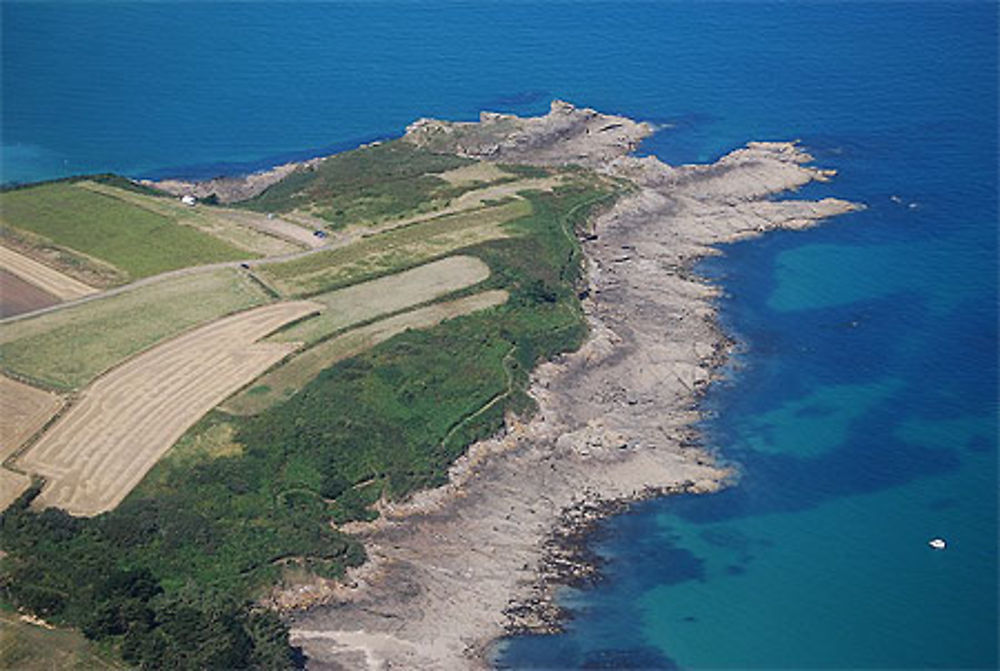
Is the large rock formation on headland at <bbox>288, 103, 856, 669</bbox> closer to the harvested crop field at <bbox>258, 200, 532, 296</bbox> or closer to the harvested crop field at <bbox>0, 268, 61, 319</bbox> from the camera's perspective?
the harvested crop field at <bbox>258, 200, 532, 296</bbox>

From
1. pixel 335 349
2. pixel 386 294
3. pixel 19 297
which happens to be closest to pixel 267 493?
pixel 335 349

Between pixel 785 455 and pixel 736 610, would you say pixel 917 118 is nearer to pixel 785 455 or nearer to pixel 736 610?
pixel 785 455

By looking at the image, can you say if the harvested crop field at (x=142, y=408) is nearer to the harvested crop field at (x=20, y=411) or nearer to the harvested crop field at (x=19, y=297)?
the harvested crop field at (x=20, y=411)

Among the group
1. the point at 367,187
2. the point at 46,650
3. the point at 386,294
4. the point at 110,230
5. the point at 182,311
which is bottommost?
the point at 46,650

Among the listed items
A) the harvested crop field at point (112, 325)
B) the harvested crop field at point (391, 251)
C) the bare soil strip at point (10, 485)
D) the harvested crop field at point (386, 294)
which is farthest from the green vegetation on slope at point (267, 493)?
the harvested crop field at point (112, 325)

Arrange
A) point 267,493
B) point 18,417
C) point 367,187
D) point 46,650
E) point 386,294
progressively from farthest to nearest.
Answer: point 367,187 < point 386,294 < point 18,417 < point 267,493 < point 46,650

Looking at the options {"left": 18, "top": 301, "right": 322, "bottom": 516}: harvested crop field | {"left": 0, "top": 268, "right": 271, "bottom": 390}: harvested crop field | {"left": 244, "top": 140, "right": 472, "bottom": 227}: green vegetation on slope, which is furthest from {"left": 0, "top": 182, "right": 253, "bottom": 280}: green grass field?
{"left": 18, "top": 301, "right": 322, "bottom": 516}: harvested crop field

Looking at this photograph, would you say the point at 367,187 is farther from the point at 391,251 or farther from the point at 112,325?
the point at 112,325

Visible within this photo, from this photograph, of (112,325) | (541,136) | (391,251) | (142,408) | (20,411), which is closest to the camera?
(20,411)
